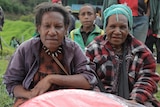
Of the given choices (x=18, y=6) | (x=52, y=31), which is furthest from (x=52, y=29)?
(x=18, y=6)

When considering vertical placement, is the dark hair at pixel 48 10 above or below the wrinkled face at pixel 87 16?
above

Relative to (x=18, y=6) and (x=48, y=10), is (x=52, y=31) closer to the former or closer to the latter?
(x=48, y=10)

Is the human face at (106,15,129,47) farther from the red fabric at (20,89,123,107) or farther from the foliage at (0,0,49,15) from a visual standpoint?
the foliage at (0,0,49,15)

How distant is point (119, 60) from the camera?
3062 mm

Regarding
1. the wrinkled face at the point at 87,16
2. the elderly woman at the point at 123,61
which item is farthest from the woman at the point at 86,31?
the elderly woman at the point at 123,61

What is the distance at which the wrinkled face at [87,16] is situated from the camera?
16.9 ft

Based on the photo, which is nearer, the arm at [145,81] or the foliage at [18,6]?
the arm at [145,81]

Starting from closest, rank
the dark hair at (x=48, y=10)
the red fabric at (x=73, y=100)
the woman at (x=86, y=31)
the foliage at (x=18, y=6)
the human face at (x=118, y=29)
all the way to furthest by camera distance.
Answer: the red fabric at (x=73, y=100)
the dark hair at (x=48, y=10)
the human face at (x=118, y=29)
the woman at (x=86, y=31)
the foliage at (x=18, y=6)

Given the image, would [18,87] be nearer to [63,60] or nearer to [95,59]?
[63,60]

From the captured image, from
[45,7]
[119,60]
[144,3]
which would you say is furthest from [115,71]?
[144,3]

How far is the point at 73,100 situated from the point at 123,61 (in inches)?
49.4

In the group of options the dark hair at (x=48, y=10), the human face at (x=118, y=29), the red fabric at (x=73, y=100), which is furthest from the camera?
the human face at (x=118, y=29)

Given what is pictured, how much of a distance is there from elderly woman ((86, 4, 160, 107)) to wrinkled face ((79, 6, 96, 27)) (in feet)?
6.52

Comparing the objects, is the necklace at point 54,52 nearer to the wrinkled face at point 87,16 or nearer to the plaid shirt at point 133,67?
the plaid shirt at point 133,67
